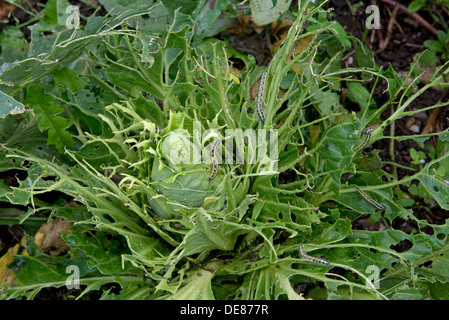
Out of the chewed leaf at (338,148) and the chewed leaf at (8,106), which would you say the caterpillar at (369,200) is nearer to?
the chewed leaf at (338,148)

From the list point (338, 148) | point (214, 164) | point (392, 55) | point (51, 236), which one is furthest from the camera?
point (392, 55)

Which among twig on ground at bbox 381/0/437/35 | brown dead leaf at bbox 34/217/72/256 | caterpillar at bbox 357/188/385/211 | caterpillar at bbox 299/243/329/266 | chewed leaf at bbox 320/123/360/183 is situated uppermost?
twig on ground at bbox 381/0/437/35

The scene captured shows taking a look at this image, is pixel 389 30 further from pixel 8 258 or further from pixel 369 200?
pixel 8 258

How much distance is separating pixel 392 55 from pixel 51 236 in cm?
111

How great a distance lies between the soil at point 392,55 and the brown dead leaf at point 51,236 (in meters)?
0.12

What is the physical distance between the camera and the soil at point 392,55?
123 cm

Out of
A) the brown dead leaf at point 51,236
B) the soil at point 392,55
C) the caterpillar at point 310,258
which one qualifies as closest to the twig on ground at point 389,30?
the soil at point 392,55

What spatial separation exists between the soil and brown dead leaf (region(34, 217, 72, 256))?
0.38 feet

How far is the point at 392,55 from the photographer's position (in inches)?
55.4

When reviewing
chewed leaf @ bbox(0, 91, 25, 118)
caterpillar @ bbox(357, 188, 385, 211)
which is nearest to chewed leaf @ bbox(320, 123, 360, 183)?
caterpillar @ bbox(357, 188, 385, 211)

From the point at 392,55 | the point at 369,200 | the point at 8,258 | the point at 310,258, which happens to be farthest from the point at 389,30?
the point at 8,258

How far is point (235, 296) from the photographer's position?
3.04ft

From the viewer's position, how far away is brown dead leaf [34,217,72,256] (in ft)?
3.71

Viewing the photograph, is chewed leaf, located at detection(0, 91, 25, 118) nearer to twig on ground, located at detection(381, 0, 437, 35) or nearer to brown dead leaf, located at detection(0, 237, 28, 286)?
brown dead leaf, located at detection(0, 237, 28, 286)
